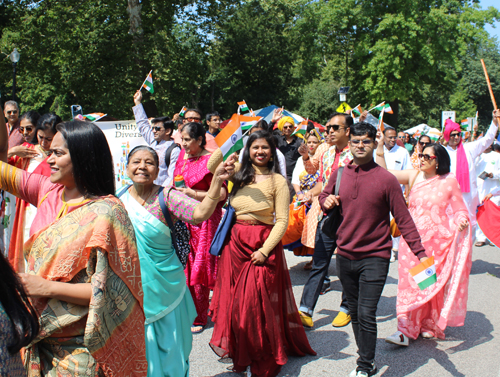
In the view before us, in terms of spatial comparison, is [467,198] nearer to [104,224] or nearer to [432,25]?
[104,224]

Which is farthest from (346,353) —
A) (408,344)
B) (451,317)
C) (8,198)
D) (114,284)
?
(8,198)

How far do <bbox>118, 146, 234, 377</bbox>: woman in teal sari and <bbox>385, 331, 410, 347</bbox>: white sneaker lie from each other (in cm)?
195

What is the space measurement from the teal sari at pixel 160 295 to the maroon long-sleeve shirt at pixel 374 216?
135cm

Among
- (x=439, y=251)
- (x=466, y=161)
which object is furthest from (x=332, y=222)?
(x=466, y=161)

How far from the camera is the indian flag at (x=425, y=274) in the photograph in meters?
3.31

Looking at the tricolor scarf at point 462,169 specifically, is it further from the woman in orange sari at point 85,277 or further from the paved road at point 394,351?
the woman in orange sari at point 85,277

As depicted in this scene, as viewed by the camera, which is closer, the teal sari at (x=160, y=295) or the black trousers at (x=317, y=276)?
the teal sari at (x=160, y=295)

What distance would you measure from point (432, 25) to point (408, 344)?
26.6 metres

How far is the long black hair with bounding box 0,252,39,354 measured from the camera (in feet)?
4.78

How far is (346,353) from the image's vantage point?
4.29 metres

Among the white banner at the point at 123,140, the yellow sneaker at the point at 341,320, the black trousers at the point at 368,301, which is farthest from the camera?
the white banner at the point at 123,140

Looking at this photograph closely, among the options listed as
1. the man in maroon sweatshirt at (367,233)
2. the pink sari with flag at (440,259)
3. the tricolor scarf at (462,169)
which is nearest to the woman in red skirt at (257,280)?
the man in maroon sweatshirt at (367,233)

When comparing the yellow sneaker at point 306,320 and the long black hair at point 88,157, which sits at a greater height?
the long black hair at point 88,157

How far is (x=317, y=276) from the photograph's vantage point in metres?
4.93
